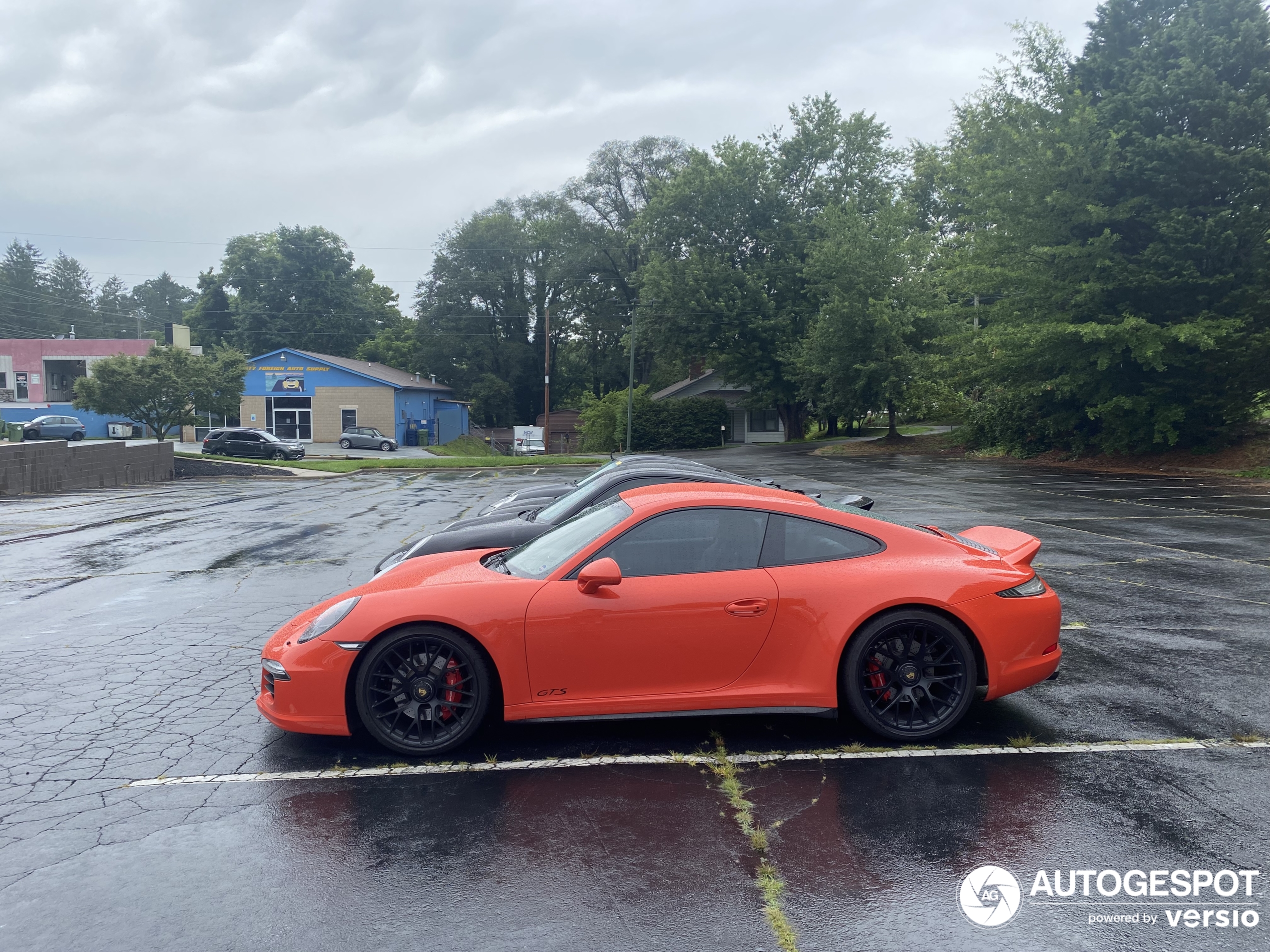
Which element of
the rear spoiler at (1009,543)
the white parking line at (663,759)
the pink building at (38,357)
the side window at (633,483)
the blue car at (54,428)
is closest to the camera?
the white parking line at (663,759)

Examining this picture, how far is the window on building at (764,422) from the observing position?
61219mm

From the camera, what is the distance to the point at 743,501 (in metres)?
4.74

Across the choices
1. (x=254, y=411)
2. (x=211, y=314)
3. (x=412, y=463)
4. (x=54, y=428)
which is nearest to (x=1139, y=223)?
(x=412, y=463)

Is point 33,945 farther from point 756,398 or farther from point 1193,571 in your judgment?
point 756,398

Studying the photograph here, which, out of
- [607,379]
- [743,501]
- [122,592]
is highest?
[607,379]

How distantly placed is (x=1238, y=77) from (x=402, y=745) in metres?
27.5

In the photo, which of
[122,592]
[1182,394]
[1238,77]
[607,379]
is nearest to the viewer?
[122,592]

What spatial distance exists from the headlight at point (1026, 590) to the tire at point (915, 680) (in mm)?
347

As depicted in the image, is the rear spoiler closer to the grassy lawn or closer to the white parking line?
the white parking line

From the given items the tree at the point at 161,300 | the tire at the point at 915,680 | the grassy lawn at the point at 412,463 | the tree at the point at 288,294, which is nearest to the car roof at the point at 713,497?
the tire at the point at 915,680

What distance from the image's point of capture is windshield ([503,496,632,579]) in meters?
4.68

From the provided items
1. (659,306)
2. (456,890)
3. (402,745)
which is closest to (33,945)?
(456,890)

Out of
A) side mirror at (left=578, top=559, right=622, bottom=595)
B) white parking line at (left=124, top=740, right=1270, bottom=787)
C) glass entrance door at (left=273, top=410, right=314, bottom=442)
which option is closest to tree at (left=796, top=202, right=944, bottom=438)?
glass entrance door at (left=273, top=410, right=314, bottom=442)

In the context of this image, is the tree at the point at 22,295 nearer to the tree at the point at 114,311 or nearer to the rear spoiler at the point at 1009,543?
the tree at the point at 114,311
